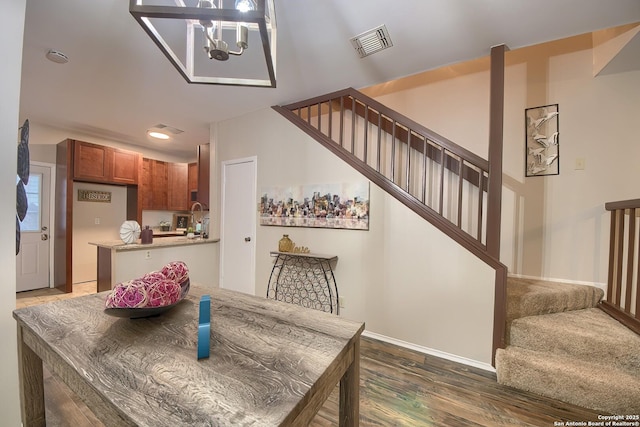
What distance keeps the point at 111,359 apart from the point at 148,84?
2.78 m

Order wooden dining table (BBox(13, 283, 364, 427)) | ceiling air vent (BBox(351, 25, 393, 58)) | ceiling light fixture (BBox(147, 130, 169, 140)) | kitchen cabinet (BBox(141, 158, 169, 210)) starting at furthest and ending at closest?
kitchen cabinet (BBox(141, 158, 169, 210))
ceiling light fixture (BBox(147, 130, 169, 140))
ceiling air vent (BBox(351, 25, 393, 58))
wooden dining table (BBox(13, 283, 364, 427))

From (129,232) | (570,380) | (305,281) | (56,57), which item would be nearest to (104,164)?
(129,232)

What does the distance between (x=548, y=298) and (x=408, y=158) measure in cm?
176

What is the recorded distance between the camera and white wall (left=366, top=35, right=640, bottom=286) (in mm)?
2375

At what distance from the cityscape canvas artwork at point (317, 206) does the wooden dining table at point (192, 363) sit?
58.6 inches

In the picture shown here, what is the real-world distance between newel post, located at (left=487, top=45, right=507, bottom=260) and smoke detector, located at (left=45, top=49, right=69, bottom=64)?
11.8 feet

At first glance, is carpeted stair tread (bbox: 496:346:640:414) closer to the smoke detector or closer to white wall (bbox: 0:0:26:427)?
white wall (bbox: 0:0:26:427)

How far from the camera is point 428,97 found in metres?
3.07

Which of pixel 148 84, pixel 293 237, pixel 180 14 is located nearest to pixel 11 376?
pixel 180 14

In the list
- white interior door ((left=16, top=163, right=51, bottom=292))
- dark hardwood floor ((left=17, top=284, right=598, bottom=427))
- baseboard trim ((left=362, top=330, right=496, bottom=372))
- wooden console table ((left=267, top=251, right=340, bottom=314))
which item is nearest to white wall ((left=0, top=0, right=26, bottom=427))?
dark hardwood floor ((left=17, top=284, right=598, bottom=427))

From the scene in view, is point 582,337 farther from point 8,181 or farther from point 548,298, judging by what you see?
point 8,181

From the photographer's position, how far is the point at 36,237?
376cm

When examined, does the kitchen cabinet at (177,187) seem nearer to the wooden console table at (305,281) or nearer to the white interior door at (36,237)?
the white interior door at (36,237)

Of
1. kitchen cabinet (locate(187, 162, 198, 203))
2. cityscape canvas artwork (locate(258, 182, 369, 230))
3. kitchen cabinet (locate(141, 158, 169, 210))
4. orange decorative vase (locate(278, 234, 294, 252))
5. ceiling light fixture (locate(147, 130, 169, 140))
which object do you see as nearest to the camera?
cityscape canvas artwork (locate(258, 182, 369, 230))
